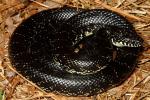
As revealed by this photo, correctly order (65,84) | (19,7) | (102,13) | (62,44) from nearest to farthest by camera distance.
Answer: (65,84) → (62,44) → (102,13) → (19,7)

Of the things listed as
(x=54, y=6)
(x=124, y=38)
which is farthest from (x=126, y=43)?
(x=54, y=6)

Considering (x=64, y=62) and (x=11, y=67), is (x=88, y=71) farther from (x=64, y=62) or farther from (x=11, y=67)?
(x=11, y=67)

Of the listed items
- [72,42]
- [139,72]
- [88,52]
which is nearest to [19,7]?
[72,42]


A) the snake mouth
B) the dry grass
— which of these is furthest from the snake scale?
the dry grass

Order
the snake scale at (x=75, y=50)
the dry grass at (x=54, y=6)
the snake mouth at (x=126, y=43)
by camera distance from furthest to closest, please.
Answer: the snake mouth at (x=126, y=43) < the dry grass at (x=54, y=6) < the snake scale at (x=75, y=50)

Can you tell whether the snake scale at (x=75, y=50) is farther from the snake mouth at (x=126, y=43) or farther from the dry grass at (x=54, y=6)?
the dry grass at (x=54, y=6)

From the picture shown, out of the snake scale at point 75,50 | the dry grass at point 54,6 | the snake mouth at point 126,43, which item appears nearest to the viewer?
the snake scale at point 75,50

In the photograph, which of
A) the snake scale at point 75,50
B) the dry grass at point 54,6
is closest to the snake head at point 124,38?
the snake scale at point 75,50

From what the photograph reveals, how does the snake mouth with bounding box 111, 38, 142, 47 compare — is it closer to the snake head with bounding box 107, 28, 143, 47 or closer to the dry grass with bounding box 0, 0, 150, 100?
the snake head with bounding box 107, 28, 143, 47
